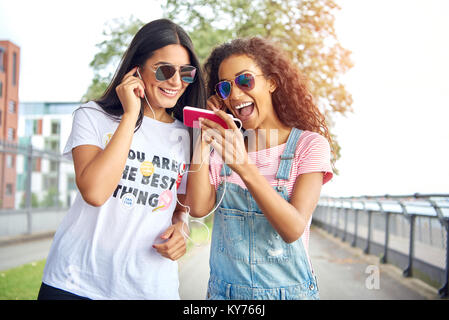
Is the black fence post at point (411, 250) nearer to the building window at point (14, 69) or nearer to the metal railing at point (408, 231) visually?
the metal railing at point (408, 231)

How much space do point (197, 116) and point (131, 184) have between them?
0.37 m

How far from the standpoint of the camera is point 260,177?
4.77ft

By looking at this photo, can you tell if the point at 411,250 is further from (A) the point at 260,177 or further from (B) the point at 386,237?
(A) the point at 260,177

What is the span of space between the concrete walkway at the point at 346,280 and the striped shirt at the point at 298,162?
8.37 feet

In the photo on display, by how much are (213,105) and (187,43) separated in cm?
29

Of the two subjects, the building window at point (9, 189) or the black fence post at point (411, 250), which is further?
the building window at point (9, 189)

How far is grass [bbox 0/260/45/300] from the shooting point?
527cm

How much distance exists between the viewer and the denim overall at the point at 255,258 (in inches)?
62.2

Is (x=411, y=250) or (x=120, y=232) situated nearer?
(x=120, y=232)

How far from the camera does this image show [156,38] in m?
1.80

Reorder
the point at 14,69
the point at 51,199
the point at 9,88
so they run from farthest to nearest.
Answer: the point at 9,88
the point at 14,69
the point at 51,199

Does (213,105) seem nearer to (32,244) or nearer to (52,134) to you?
(32,244)

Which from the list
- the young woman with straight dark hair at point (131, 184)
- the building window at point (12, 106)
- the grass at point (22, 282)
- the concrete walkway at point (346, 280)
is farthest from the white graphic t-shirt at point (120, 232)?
the building window at point (12, 106)

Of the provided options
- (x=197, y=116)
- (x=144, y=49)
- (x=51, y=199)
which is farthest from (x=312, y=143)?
(x=51, y=199)
